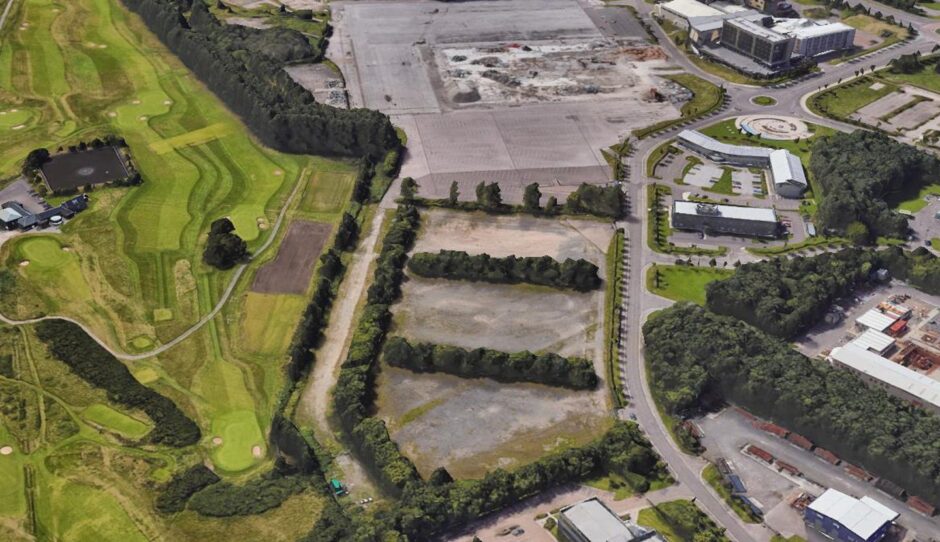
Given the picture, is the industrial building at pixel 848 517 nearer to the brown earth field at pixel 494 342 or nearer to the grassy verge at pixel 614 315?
the brown earth field at pixel 494 342

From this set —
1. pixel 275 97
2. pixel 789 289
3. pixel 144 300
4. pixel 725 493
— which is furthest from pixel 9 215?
pixel 789 289

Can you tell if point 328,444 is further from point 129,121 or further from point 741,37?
point 741,37

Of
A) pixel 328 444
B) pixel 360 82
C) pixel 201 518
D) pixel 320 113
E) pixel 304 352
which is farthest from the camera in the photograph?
pixel 360 82

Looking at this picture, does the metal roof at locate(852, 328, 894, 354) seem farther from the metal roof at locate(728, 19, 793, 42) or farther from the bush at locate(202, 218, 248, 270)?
the metal roof at locate(728, 19, 793, 42)

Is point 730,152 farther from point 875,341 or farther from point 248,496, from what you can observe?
point 248,496

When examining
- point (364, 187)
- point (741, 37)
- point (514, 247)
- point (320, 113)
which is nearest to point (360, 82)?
point (320, 113)

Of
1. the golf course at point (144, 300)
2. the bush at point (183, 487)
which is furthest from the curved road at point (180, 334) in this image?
the bush at point (183, 487)

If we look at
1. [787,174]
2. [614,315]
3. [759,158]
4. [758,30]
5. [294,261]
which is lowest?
[294,261]
